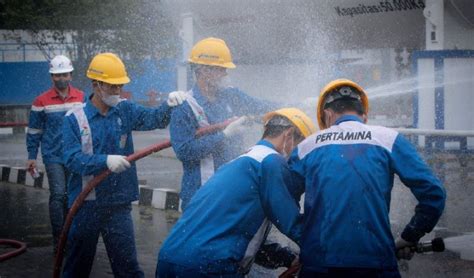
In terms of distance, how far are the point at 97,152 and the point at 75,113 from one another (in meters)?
0.28

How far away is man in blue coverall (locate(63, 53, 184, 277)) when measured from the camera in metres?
5.30

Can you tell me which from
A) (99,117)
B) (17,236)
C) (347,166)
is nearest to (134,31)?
(17,236)

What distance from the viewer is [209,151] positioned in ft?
17.8

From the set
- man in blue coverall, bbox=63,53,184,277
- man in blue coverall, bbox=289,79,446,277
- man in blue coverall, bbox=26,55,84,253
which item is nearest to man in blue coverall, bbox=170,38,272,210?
man in blue coverall, bbox=63,53,184,277

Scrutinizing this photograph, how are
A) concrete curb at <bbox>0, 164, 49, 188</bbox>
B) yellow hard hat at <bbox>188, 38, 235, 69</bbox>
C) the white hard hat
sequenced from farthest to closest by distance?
1. concrete curb at <bbox>0, 164, 49, 188</bbox>
2. the white hard hat
3. yellow hard hat at <bbox>188, 38, 235, 69</bbox>

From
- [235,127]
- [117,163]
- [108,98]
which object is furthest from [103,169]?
[235,127]

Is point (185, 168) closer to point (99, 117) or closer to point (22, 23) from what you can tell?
point (99, 117)

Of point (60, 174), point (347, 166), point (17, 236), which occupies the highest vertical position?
point (347, 166)

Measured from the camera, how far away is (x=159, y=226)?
29.9 feet

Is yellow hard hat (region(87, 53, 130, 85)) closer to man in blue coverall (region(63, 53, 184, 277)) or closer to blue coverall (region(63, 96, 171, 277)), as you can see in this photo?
man in blue coverall (region(63, 53, 184, 277))

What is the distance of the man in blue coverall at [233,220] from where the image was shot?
3.66 meters

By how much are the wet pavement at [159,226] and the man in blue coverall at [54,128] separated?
0.53 metres

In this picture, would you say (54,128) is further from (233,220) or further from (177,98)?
(233,220)

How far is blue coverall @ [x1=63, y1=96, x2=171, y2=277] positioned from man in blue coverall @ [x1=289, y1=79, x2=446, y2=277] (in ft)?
6.24
